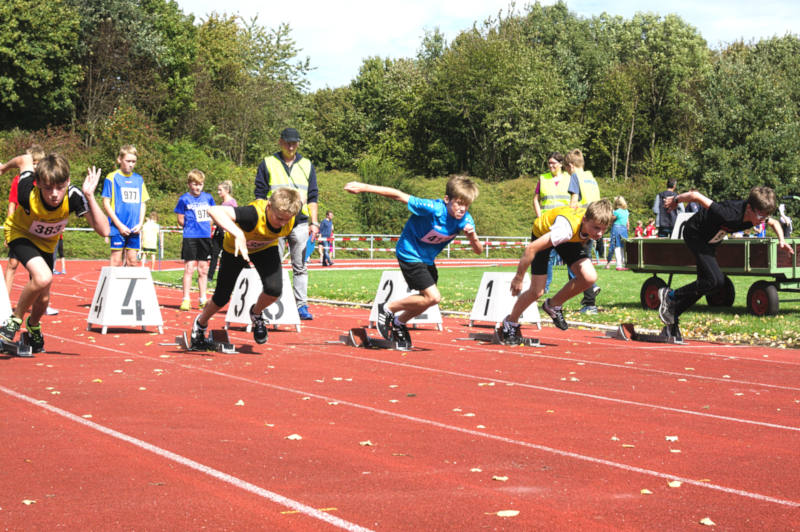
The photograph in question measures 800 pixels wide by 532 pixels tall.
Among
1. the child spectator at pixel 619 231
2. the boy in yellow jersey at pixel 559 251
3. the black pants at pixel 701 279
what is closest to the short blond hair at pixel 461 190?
the boy in yellow jersey at pixel 559 251

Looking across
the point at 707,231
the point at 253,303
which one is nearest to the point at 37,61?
the point at 253,303

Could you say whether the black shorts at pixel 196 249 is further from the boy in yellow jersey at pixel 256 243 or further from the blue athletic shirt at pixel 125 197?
the boy in yellow jersey at pixel 256 243

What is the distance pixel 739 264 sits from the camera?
1434 centimetres

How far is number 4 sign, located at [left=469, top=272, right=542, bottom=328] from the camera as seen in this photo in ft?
42.3

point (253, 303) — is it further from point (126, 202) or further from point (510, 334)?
point (510, 334)

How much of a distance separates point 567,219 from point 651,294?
5697mm

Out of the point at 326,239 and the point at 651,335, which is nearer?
the point at 651,335

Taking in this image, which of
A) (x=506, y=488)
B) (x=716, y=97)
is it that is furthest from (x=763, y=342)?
(x=716, y=97)

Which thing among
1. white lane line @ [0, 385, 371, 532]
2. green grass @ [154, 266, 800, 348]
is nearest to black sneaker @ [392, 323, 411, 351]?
green grass @ [154, 266, 800, 348]

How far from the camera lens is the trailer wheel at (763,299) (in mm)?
13891

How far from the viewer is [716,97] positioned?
52.2m

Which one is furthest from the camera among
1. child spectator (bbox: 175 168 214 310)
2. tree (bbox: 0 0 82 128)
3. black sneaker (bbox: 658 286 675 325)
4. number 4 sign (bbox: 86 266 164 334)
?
tree (bbox: 0 0 82 128)

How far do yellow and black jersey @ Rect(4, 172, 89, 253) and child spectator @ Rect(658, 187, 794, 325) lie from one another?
616cm

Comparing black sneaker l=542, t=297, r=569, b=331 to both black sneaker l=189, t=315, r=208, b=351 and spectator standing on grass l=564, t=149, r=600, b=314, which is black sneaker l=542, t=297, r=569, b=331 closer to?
spectator standing on grass l=564, t=149, r=600, b=314
